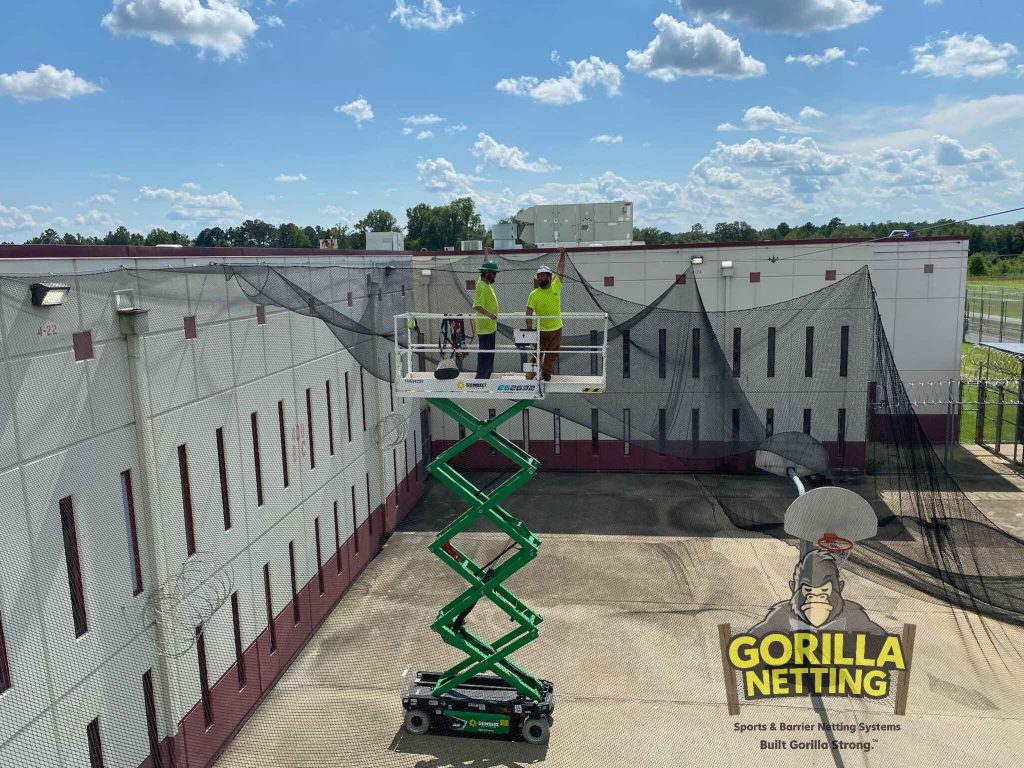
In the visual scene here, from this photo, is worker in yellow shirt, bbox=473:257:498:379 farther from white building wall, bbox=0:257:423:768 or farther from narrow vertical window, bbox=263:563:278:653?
narrow vertical window, bbox=263:563:278:653

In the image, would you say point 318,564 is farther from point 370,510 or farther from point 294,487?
point 370,510

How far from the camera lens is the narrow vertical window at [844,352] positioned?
48.8 feet

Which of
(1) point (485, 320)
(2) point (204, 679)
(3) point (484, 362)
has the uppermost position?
(1) point (485, 320)

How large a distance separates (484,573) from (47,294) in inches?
205

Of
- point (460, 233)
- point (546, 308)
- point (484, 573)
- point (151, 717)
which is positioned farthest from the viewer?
point (460, 233)

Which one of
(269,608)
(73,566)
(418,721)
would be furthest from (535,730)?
(73,566)

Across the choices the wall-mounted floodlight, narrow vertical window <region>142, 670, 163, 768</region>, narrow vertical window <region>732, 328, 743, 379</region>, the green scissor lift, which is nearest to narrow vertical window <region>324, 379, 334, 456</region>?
the green scissor lift

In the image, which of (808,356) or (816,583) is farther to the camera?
(808,356)

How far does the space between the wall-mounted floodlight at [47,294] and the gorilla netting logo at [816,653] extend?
6.13 m

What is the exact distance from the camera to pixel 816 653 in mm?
7156

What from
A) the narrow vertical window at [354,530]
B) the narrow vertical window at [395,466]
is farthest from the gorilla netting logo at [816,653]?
the narrow vertical window at [395,466]

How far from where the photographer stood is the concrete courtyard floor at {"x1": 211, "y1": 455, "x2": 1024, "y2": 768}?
7.97m

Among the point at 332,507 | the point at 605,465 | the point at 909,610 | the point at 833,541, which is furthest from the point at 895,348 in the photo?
the point at 332,507

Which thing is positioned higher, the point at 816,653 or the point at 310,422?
the point at 310,422
